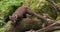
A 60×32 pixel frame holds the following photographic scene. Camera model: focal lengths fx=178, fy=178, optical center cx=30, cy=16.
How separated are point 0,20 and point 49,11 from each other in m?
0.93

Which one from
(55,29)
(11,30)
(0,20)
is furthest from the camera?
(0,20)

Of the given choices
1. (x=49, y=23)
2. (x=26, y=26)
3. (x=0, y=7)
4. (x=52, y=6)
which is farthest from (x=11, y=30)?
(x=0, y=7)

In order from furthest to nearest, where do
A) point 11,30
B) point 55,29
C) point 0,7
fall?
point 0,7, point 11,30, point 55,29

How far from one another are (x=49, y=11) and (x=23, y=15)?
0.52 metres

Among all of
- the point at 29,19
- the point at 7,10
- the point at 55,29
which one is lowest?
the point at 55,29

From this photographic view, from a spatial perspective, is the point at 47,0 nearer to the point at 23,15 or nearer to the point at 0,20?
the point at 23,15

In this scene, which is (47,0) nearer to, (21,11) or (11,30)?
(21,11)

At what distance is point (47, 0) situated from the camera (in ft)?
10.0

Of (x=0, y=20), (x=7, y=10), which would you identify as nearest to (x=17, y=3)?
(x=7, y=10)

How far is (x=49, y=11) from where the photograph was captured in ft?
Answer: 9.64

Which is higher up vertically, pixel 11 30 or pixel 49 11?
pixel 49 11

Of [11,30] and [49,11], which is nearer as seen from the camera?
[11,30]

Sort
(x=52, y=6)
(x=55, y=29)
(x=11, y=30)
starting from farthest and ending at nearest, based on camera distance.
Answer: (x=52, y=6), (x=11, y=30), (x=55, y=29)

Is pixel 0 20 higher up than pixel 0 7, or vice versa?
pixel 0 7
